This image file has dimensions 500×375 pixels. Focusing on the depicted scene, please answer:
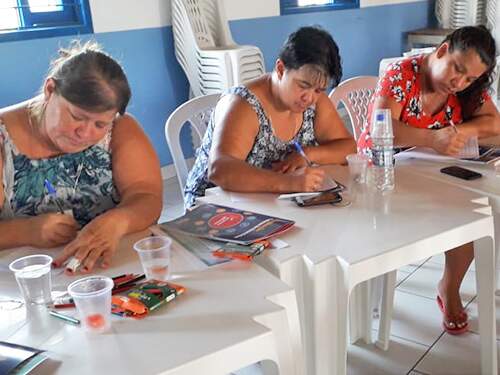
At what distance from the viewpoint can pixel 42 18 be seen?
3.22 m

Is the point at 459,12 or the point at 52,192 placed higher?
the point at 459,12

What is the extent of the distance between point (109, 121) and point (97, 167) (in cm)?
23

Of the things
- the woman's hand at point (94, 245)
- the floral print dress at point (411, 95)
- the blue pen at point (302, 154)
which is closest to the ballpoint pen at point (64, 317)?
the woman's hand at point (94, 245)

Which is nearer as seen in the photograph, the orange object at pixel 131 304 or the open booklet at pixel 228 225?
the orange object at pixel 131 304

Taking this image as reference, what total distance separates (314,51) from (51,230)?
0.93 meters

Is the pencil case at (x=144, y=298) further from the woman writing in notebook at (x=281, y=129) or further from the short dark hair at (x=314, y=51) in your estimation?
the short dark hair at (x=314, y=51)

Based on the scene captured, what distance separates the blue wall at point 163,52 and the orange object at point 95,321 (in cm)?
235

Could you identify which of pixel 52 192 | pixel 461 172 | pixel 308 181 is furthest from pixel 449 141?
pixel 52 192

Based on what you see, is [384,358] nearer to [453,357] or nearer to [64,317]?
[453,357]

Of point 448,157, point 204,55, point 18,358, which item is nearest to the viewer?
point 18,358

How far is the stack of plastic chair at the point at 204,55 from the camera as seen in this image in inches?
146

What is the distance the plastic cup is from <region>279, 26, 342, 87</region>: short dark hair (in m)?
0.26

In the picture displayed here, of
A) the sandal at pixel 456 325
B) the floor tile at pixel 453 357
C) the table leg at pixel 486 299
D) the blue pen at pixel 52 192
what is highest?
the blue pen at pixel 52 192

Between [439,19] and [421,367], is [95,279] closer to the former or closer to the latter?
[421,367]
